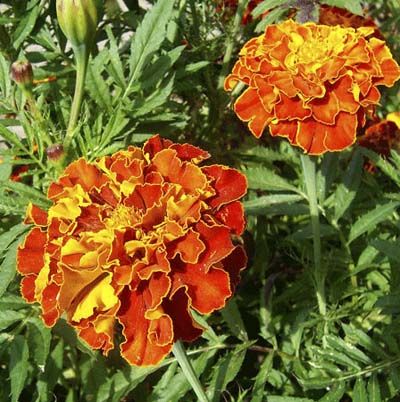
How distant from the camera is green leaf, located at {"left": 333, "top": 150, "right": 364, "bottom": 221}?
1207 millimetres

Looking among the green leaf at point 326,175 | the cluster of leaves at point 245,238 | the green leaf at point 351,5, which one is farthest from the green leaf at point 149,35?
the green leaf at point 326,175

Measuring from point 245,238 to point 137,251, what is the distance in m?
0.65

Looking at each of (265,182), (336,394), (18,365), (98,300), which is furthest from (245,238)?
(98,300)

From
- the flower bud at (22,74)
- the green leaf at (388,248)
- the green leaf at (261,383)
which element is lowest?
the green leaf at (261,383)

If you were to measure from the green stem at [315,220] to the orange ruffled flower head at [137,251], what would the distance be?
259 mm

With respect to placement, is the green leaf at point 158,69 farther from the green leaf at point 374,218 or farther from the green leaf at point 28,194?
the green leaf at point 374,218

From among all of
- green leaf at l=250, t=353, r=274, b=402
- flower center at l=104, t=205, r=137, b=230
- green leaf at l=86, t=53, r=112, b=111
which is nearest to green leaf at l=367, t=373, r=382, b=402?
green leaf at l=250, t=353, r=274, b=402

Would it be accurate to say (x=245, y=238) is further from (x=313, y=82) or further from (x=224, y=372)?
(x=313, y=82)

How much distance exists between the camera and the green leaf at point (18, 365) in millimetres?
962

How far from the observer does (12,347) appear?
101 centimetres

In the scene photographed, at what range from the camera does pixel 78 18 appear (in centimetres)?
90

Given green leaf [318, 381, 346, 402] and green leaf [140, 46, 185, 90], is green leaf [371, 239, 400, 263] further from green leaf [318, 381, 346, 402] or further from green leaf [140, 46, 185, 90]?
green leaf [140, 46, 185, 90]

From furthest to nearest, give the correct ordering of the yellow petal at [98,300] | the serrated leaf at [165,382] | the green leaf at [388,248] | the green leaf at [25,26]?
the green leaf at [25,26]
the serrated leaf at [165,382]
the green leaf at [388,248]
the yellow petal at [98,300]

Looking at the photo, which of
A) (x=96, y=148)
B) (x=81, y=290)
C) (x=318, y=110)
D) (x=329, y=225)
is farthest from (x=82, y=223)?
(x=329, y=225)
